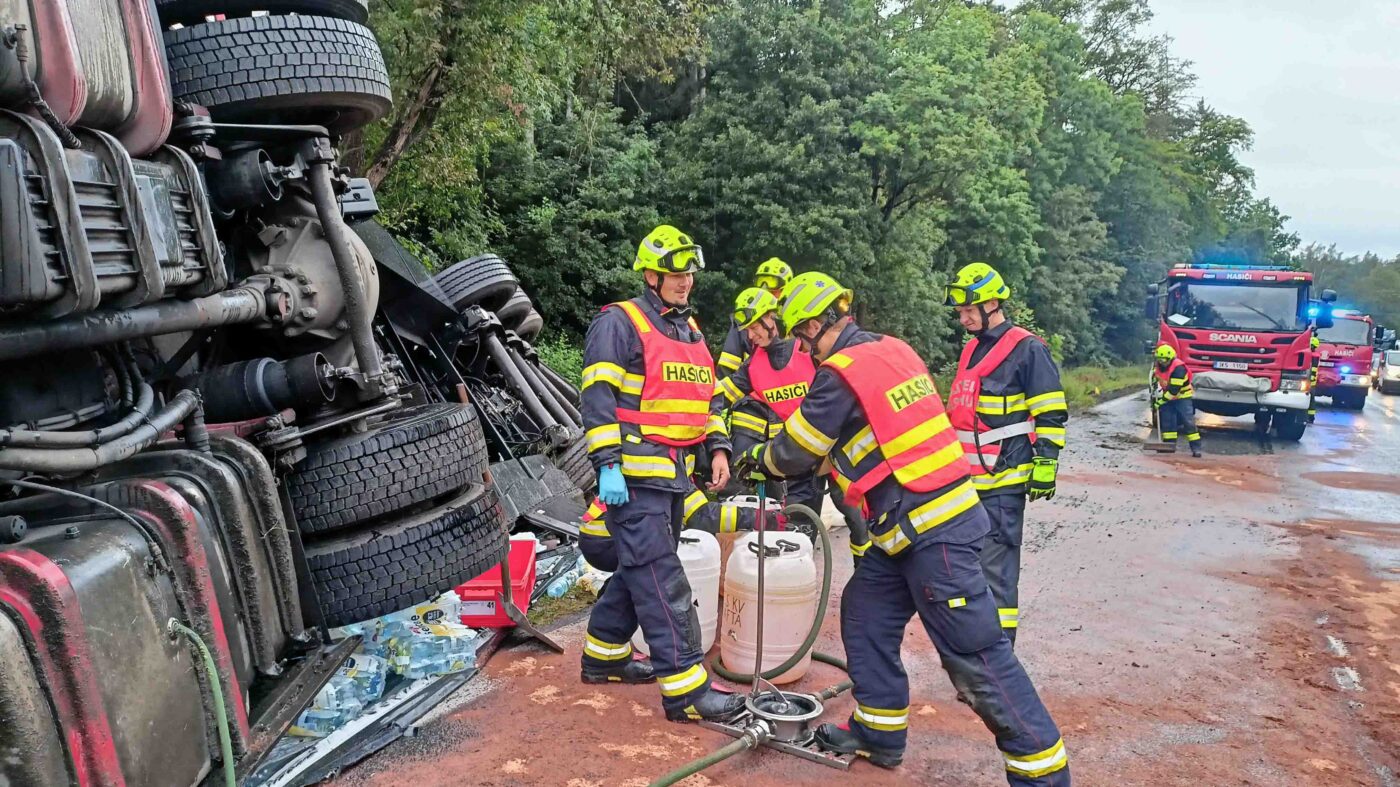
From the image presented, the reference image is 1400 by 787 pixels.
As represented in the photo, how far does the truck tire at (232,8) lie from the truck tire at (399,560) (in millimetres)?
1956

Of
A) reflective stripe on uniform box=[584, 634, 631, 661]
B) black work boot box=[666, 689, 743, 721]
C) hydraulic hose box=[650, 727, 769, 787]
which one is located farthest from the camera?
reflective stripe on uniform box=[584, 634, 631, 661]

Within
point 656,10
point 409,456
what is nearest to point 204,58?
point 409,456

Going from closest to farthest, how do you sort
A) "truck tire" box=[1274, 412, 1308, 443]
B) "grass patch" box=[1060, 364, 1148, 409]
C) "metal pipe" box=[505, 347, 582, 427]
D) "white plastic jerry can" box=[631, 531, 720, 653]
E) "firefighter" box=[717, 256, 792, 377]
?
"white plastic jerry can" box=[631, 531, 720, 653]
"firefighter" box=[717, 256, 792, 377]
"metal pipe" box=[505, 347, 582, 427]
"truck tire" box=[1274, 412, 1308, 443]
"grass patch" box=[1060, 364, 1148, 409]

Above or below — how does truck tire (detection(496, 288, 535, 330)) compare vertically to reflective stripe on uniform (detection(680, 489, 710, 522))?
above

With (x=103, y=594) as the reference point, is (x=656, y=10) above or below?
above

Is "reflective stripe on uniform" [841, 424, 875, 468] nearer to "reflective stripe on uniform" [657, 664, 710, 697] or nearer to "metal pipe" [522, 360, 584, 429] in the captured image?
"reflective stripe on uniform" [657, 664, 710, 697]

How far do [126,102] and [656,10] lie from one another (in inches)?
392

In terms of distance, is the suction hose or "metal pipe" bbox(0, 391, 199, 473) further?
the suction hose

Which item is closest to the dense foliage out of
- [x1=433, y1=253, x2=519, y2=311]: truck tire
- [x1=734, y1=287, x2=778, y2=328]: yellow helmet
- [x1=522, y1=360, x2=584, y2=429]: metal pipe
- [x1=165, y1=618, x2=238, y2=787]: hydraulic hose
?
[x1=433, y1=253, x2=519, y2=311]: truck tire

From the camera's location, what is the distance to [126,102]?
9.40 feet

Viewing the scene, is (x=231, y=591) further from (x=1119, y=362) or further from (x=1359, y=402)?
(x=1119, y=362)


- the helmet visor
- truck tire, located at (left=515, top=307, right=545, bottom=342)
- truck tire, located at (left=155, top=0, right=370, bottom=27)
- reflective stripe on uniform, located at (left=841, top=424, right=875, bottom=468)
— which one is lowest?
reflective stripe on uniform, located at (left=841, top=424, right=875, bottom=468)

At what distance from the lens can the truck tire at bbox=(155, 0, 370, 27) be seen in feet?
11.6

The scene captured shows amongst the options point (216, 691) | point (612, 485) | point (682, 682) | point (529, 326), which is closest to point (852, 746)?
point (682, 682)
